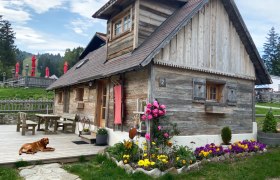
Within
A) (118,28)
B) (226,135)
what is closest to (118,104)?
(118,28)

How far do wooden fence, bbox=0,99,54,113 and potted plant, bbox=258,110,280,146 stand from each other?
48.7 ft

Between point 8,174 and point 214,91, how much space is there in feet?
26.3

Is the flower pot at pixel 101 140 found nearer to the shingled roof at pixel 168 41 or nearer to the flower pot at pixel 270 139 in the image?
the shingled roof at pixel 168 41

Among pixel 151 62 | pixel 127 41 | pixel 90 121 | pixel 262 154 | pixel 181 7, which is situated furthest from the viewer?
pixel 90 121

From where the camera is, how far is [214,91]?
10891mm

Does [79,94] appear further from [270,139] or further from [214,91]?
[270,139]

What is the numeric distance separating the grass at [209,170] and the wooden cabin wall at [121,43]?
4476mm

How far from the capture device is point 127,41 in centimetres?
1034

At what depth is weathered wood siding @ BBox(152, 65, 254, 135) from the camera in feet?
29.0

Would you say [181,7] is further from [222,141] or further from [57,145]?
[57,145]

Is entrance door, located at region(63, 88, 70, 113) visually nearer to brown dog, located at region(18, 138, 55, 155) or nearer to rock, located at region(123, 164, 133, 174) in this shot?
brown dog, located at region(18, 138, 55, 155)

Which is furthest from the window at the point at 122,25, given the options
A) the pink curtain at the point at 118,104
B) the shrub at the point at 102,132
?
the shrub at the point at 102,132

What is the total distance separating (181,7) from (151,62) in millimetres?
4074

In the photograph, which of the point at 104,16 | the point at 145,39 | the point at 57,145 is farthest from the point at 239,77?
the point at 57,145
